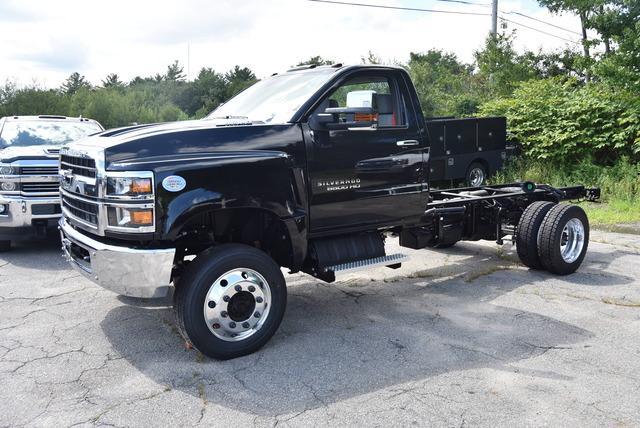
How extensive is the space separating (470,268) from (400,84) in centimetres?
267

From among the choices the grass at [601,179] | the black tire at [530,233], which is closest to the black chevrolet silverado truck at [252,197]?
the black tire at [530,233]

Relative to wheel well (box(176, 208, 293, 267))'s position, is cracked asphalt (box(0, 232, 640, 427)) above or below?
below

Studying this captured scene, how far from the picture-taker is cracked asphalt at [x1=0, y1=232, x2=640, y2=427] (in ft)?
12.0

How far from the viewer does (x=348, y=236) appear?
213 inches

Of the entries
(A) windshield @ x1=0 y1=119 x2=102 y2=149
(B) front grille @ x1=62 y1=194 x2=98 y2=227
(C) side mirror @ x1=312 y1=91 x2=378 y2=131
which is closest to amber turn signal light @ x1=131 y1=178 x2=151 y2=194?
(B) front grille @ x1=62 y1=194 x2=98 y2=227

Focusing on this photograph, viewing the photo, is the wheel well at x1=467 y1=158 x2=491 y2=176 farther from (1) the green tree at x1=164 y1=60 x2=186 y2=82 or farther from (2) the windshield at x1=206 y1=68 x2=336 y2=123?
(1) the green tree at x1=164 y1=60 x2=186 y2=82

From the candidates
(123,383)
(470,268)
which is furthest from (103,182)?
(470,268)

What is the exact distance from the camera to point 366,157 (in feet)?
17.4

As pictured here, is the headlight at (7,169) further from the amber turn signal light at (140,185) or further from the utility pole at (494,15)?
the utility pole at (494,15)

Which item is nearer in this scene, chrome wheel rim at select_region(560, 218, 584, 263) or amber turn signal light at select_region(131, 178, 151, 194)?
amber turn signal light at select_region(131, 178, 151, 194)

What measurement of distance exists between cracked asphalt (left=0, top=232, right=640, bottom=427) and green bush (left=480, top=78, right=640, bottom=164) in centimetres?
742

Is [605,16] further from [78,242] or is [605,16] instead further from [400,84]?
[78,242]

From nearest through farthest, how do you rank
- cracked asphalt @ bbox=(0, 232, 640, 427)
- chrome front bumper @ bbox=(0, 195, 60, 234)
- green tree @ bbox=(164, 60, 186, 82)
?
cracked asphalt @ bbox=(0, 232, 640, 427) → chrome front bumper @ bbox=(0, 195, 60, 234) → green tree @ bbox=(164, 60, 186, 82)

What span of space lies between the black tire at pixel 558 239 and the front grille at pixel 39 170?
6333 mm
